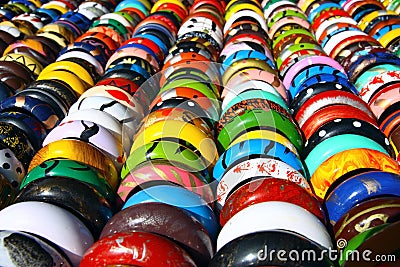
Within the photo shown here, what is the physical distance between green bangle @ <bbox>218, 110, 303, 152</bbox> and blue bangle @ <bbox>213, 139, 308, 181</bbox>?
15 cm

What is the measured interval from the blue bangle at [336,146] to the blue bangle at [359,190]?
253mm

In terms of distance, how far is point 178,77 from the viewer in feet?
9.14

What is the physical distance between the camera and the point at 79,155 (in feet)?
6.73

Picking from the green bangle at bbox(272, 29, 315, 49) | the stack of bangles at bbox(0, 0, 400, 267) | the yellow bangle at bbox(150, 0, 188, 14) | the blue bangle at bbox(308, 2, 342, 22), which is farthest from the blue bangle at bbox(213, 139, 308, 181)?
the yellow bangle at bbox(150, 0, 188, 14)

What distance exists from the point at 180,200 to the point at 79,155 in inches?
18.3

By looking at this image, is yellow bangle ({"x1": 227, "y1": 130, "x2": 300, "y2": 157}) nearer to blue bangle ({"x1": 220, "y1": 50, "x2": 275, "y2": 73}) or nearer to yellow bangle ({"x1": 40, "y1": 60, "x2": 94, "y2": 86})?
blue bangle ({"x1": 220, "y1": 50, "x2": 275, "y2": 73})

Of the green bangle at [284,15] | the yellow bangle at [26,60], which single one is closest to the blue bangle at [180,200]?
the yellow bangle at [26,60]

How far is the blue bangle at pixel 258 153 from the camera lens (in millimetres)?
2035

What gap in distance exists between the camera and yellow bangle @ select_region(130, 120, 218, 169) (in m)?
2.16

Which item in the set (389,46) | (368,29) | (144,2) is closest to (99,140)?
(389,46)

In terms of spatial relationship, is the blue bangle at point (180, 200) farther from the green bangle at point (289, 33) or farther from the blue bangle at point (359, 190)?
the green bangle at point (289, 33)

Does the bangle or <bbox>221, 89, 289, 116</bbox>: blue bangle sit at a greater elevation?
<bbox>221, 89, 289, 116</bbox>: blue bangle

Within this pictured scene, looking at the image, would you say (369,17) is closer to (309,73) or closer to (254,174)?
(309,73)

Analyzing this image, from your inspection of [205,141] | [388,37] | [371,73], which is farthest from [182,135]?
[388,37]
